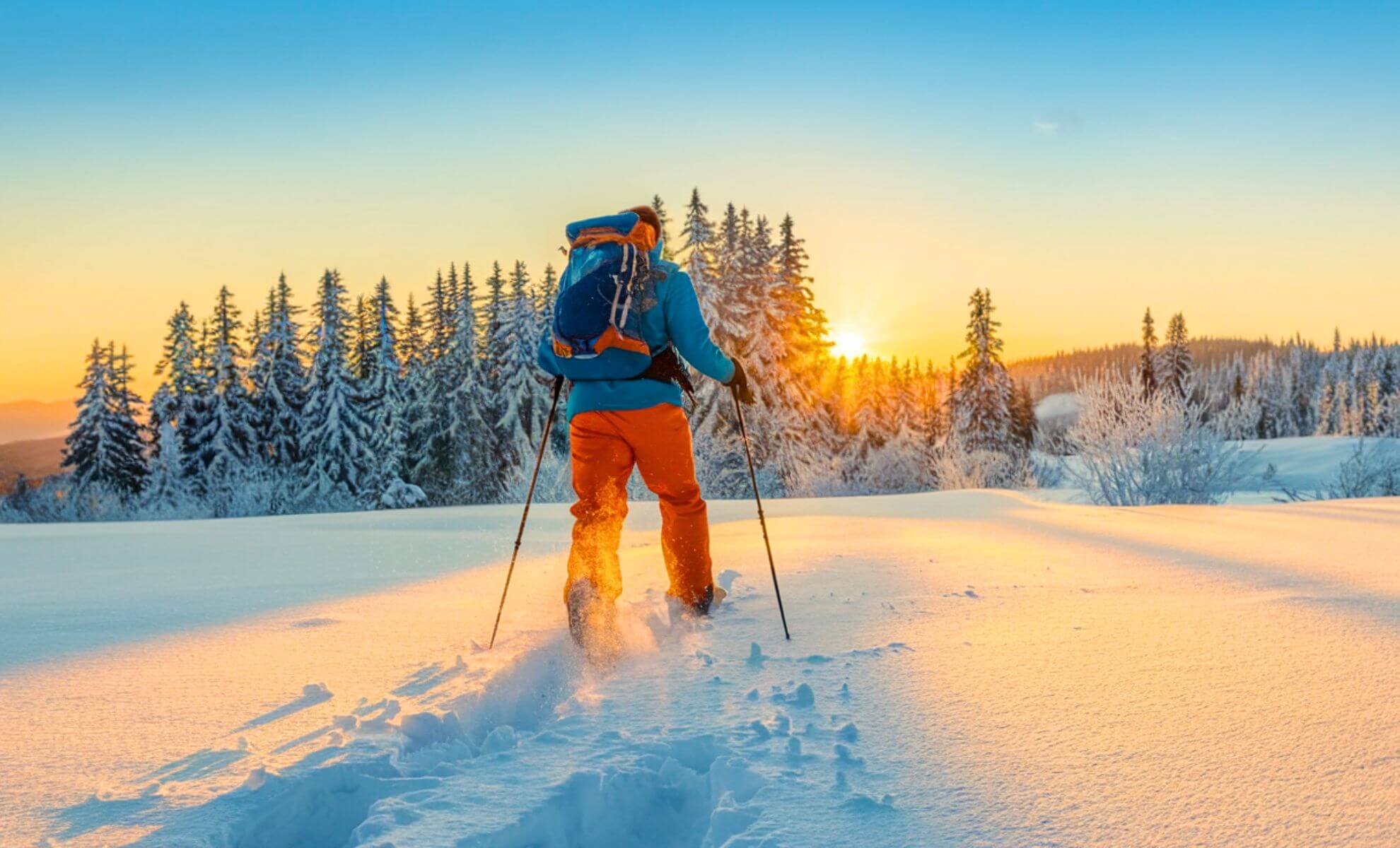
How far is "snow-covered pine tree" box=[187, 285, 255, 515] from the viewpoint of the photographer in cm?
3700

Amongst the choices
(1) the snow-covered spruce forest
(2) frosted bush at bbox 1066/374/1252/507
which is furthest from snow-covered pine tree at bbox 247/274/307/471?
(2) frosted bush at bbox 1066/374/1252/507

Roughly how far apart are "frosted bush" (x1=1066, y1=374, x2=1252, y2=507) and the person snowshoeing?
374 inches

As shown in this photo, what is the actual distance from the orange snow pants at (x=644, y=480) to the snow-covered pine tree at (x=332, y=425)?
116 ft

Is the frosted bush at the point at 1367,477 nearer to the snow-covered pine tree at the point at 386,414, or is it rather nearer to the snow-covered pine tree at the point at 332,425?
the snow-covered pine tree at the point at 386,414

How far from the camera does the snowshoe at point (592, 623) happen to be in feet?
9.93

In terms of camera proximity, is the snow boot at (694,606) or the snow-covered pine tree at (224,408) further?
the snow-covered pine tree at (224,408)

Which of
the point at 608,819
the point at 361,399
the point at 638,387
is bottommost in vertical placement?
the point at 608,819

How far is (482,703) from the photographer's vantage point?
8.12 ft

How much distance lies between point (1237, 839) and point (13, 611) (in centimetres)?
486

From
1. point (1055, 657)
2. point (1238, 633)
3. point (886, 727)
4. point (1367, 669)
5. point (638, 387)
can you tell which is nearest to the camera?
point (886, 727)

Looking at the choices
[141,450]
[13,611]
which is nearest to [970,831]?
[13,611]

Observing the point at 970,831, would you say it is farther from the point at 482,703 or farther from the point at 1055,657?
the point at 482,703

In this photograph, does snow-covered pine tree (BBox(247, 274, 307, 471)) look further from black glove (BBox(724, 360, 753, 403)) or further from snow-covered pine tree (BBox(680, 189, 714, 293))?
black glove (BBox(724, 360, 753, 403))

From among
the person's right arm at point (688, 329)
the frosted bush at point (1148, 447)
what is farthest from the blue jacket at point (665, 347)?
the frosted bush at point (1148, 447)
